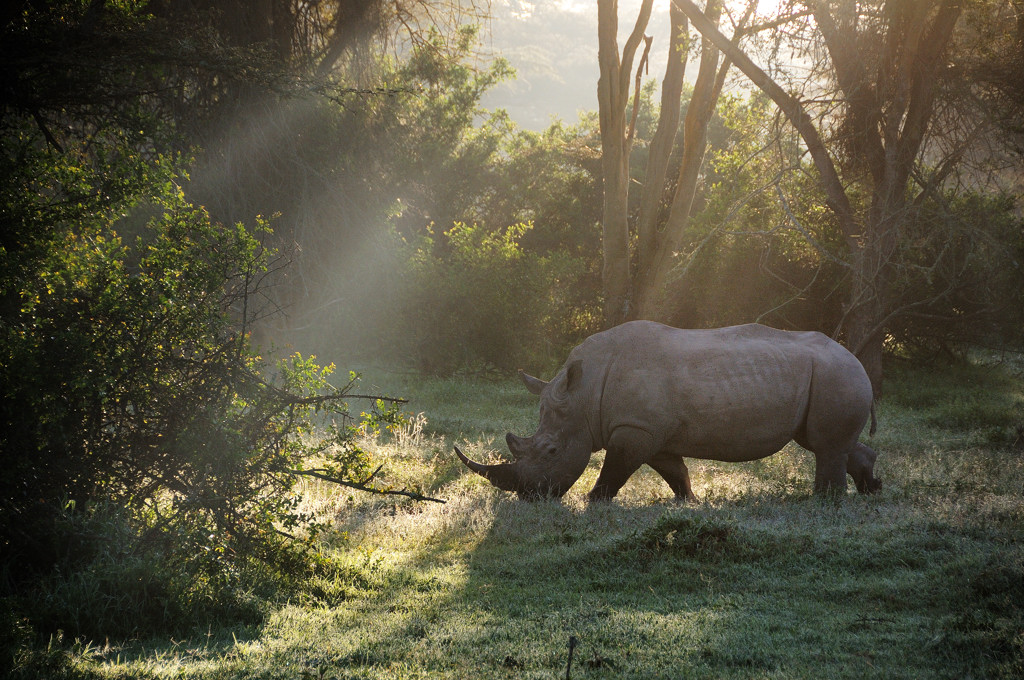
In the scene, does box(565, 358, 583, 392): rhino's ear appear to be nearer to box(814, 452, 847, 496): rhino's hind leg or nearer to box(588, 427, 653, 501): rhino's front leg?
box(588, 427, 653, 501): rhino's front leg

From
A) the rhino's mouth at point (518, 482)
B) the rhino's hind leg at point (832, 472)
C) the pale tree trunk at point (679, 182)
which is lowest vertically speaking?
the rhino's mouth at point (518, 482)

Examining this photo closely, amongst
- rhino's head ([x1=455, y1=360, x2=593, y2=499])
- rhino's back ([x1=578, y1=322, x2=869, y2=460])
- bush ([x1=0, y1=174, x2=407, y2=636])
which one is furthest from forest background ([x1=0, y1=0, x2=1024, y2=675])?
rhino's back ([x1=578, y1=322, x2=869, y2=460])

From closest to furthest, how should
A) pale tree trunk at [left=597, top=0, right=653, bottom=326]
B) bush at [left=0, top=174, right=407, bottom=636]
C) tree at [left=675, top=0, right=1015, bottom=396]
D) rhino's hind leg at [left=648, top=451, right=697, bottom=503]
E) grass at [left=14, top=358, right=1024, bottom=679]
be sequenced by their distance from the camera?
grass at [left=14, top=358, right=1024, bottom=679] < bush at [left=0, top=174, right=407, bottom=636] < rhino's hind leg at [left=648, top=451, right=697, bottom=503] < tree at [left=675, top=0, right=1015, bottom=396] < pale tree trunk at [left=597, top=0, right=653, bottom=326]

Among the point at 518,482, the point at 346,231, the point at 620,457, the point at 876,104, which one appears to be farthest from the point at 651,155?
the point at 518,482

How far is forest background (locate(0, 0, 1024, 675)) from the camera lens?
236 inches

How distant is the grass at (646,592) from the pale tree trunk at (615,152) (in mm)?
6442

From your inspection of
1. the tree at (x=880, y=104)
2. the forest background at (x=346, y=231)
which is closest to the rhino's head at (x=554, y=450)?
the forest background at (x=346, y=231)

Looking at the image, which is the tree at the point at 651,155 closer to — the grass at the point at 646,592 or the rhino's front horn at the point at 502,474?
the grass at the point at 646,592

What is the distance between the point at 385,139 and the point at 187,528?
650 inches

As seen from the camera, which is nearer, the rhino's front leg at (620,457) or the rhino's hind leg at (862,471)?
the rhino's front leg at (620,457)

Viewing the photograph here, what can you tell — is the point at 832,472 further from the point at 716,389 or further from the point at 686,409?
the point at 686,409

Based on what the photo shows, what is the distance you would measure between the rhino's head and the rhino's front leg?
253mm

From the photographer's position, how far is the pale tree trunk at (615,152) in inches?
606

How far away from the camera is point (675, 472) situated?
30.5ft
